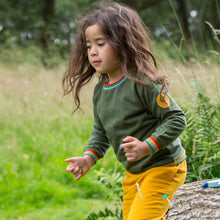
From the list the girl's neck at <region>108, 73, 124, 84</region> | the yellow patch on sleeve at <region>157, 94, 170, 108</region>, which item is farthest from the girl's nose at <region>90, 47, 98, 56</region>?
the yellow patch on sleeve at <region>157, 94, 170, 108</region>

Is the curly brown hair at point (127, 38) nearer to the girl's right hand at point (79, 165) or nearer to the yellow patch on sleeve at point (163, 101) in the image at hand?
the yellow patch on sleeve at point (163, 101)

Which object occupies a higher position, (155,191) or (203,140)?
(155,191)

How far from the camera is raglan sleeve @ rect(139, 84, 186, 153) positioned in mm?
1782

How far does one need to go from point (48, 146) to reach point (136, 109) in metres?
3.08

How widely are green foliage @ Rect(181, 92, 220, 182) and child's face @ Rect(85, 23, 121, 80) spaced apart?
1.04 metres

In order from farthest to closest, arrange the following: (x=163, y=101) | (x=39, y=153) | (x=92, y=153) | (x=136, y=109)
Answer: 1. (x=39, y=153)
2. (x=92, y=153)
3. (x=136, y=109)
4. (x=163, y=101)

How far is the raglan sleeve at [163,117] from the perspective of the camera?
1.78 metres

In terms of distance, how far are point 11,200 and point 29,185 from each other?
0.28 m

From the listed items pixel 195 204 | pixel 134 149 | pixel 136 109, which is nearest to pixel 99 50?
pixel 136 109

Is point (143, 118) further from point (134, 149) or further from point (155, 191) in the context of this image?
point (155, 191)

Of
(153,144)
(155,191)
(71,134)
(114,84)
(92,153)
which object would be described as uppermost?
(114,84)

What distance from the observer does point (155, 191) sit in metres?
1.94

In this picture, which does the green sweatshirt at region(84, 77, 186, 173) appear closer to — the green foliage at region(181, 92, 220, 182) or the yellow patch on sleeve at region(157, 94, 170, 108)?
the yellow patch on sleeve at region(157, 94, 170, 108)

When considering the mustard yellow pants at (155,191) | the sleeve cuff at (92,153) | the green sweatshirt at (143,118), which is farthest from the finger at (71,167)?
the mustard yellow pants at (155,191)
